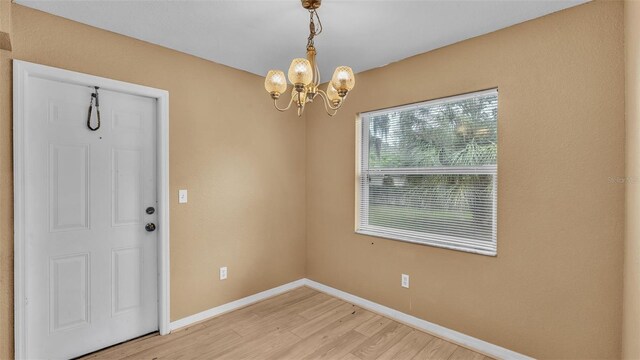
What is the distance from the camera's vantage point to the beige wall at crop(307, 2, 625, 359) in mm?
1857

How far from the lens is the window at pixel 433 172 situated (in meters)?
2.40

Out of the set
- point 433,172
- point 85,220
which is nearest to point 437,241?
point 433,172

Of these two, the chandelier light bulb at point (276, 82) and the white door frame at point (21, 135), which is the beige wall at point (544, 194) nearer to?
the chandelier light bulb at point (276, 82)

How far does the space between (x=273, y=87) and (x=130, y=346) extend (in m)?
2.29

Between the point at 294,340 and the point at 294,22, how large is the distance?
246cm

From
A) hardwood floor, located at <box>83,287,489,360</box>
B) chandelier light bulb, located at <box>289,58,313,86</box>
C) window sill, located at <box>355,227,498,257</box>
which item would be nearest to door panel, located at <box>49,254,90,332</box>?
hardwood floor, located at <box>83,287,489,360</box>

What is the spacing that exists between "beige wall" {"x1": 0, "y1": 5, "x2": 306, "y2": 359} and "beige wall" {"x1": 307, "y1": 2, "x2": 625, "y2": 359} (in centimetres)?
141

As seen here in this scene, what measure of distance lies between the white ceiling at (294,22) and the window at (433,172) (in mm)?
543

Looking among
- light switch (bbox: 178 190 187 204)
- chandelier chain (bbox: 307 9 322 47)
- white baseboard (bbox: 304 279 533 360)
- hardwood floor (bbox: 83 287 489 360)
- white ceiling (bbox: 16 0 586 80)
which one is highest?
white ceiling (bbox: 16 0 586 80)

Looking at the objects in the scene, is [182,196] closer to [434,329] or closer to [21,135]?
[21,135]

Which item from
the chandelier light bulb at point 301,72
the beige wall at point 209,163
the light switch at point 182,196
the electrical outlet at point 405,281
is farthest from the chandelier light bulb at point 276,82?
the electrical outlet at point 405,281

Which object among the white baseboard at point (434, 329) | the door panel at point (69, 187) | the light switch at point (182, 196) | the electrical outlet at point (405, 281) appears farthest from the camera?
the electrical outlet at point (405, 281)

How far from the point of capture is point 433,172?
266cm

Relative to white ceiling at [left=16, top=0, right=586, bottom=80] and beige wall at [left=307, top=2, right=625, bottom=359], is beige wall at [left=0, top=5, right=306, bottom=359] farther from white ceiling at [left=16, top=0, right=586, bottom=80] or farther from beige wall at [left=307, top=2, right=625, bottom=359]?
beige wall at [left=307, top=2, right=625, bottom=359]
